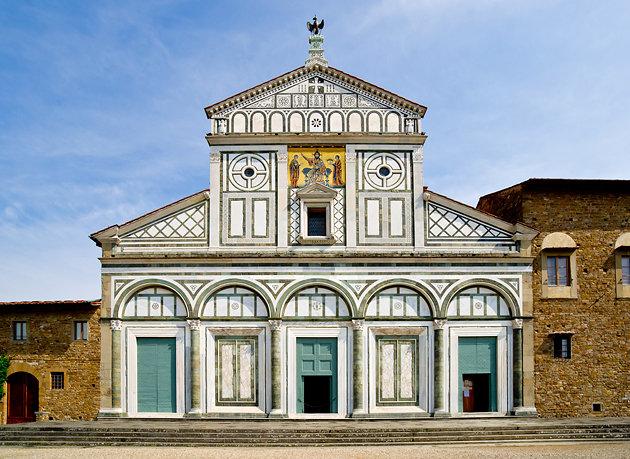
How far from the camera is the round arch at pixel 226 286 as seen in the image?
2392 cm

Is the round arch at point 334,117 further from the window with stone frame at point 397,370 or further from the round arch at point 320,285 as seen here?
the window with stone frame at point 397,370

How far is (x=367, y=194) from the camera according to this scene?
24.6m

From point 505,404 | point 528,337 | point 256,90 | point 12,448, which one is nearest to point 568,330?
point 528,337

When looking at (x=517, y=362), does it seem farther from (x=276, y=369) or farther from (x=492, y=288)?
(x=276, y=369)

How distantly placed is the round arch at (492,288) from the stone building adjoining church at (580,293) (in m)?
1.00

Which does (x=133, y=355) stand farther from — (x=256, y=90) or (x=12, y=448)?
(x=256, y=90)

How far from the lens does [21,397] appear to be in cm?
2500

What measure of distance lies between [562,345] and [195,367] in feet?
44.4

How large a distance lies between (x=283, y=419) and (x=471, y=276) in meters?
8.56

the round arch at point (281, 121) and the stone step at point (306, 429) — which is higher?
the round arch at point (281, 121)

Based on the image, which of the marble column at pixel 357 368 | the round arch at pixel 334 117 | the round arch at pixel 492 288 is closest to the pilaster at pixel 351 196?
the round arch at pixel 334 117

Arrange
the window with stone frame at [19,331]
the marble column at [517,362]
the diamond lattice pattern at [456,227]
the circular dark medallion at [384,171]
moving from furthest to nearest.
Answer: the window with stone frame at [19,331]
the circular dark medallion at [384,171]
the diamond lattice pattern at [456,227]
the marble column at [517,362]

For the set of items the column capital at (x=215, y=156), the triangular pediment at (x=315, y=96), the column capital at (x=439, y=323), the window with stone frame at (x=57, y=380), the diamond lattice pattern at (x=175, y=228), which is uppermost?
the triangular pediment at (x=315, y=96)

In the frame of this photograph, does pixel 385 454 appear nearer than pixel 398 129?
Yes
